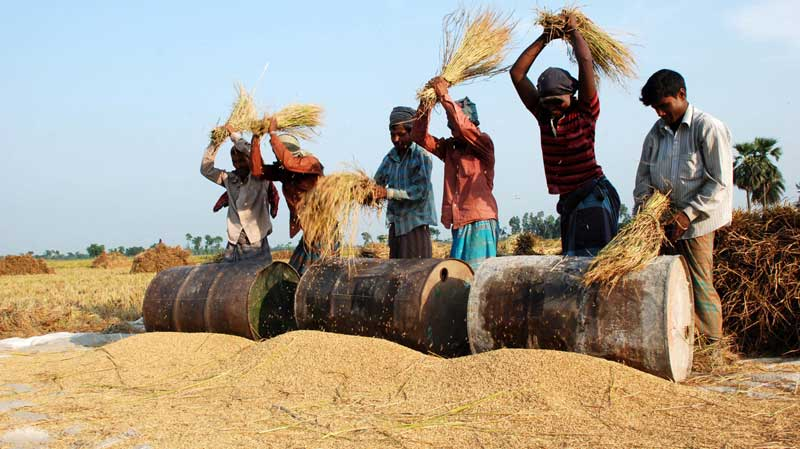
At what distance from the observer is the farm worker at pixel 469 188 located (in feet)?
16.3

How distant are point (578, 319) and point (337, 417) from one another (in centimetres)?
140

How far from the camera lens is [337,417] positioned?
323cm

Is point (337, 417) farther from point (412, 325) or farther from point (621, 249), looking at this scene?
point (621, 249)

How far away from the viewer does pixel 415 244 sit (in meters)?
5.57

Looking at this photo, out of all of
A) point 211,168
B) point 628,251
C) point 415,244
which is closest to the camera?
point 628,251

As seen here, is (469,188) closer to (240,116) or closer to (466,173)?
(466,173)

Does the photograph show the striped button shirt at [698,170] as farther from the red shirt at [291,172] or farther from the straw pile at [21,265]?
the straw pile at [21,265]

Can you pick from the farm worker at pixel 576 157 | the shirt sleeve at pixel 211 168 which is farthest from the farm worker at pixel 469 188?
the shirt sleeve at pixel 211 168

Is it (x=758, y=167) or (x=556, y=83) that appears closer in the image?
(x=556, y=83)

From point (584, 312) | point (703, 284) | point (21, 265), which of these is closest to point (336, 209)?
point (584, 312)

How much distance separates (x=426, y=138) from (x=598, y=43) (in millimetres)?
1389

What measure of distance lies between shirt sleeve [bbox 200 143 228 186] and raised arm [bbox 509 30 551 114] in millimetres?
3105

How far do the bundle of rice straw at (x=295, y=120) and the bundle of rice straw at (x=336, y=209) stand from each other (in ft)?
3.84

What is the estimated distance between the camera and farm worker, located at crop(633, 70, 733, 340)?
3.95 meters
